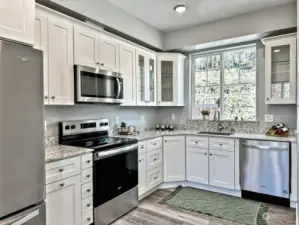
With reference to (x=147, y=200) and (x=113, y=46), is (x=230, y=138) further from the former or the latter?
(x=113, y=46)

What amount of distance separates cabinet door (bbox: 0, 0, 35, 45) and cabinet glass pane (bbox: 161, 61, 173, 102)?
278 cm

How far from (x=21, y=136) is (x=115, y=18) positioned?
2.21 metres

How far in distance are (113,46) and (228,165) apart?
2.47 metres

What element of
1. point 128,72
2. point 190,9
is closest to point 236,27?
point 190,9

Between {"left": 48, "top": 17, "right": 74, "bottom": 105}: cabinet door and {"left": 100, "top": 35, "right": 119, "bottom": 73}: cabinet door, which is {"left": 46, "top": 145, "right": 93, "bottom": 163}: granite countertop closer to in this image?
{"left": 48, "top": 17, "right": 74, "bottom": 105}: cabinet door

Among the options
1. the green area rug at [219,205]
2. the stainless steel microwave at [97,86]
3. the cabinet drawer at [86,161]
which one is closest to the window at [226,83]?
the green area rug at [219,205]

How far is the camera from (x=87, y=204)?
2324 mm

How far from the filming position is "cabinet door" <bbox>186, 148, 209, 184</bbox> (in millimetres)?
3624

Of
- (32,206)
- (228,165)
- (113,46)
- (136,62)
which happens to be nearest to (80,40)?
(113,46)

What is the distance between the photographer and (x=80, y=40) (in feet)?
8.76

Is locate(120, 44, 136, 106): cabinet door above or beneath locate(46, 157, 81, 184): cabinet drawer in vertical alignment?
above

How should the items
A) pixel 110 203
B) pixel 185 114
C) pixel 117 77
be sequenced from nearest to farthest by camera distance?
pixel 110 203 → pixel 117 77 → pixel 185 114

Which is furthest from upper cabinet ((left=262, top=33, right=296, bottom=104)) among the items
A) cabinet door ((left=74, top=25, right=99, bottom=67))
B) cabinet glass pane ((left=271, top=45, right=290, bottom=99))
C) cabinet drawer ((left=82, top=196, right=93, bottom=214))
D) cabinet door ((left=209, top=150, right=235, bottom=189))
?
cabinet drawer ((left=82, top=196, right=93, bottom=214))

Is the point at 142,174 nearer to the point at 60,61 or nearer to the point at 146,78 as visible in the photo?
the point at 146,78
